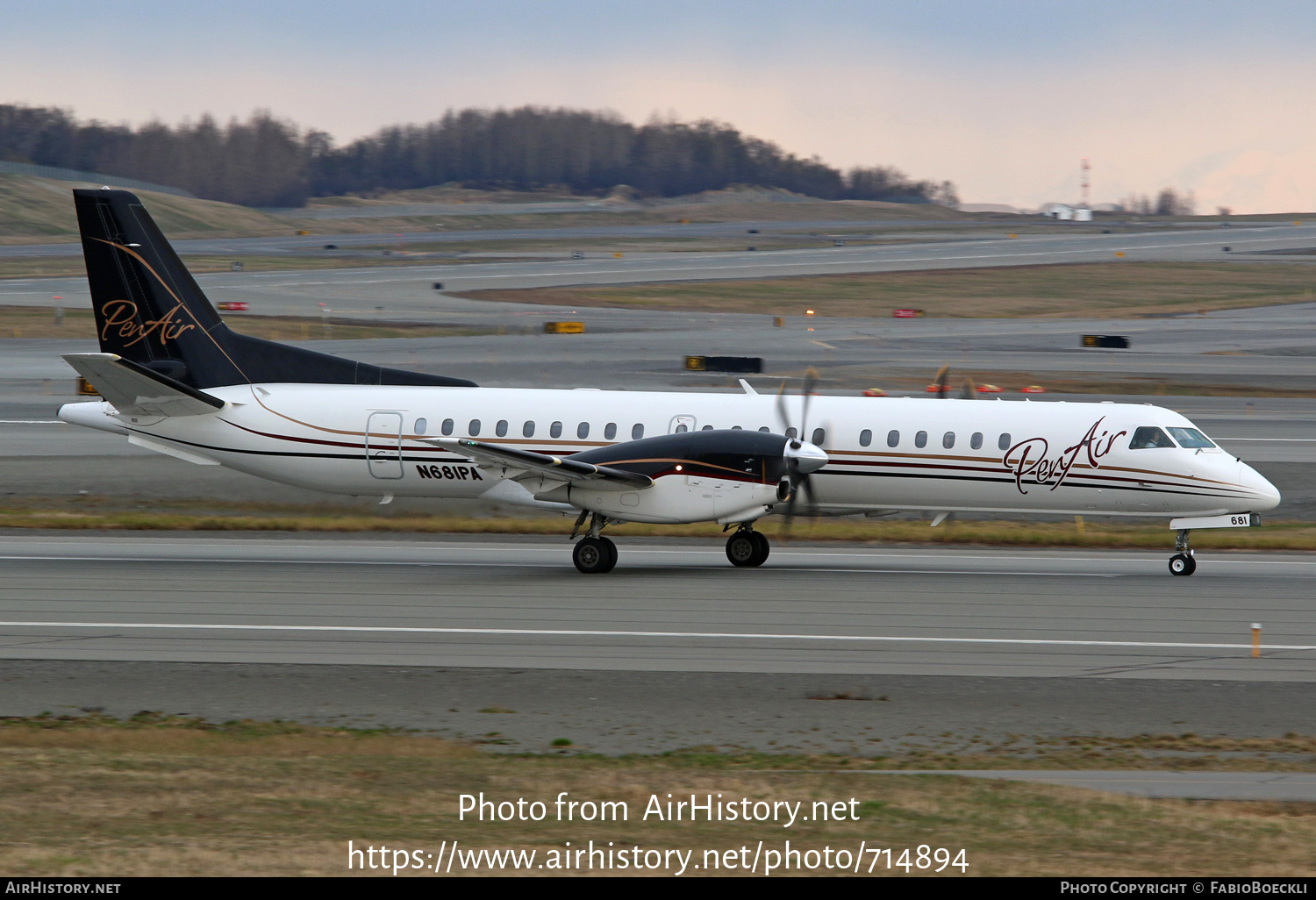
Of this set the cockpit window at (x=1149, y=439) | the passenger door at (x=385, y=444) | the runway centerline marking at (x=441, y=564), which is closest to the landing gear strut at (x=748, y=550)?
the runway centerline marking at (x=441, y=564)

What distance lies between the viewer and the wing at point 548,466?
21.7 metres

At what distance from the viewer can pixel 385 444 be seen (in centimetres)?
2475

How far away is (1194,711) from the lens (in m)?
13.5

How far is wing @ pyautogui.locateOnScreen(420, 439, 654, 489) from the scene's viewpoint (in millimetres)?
21656

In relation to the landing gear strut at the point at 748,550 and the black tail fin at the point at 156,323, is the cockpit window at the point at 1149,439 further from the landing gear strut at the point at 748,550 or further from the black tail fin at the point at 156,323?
the black tail fin at the point at 156,323

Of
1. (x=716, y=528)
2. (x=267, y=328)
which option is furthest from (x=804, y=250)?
(x=716, y=528)

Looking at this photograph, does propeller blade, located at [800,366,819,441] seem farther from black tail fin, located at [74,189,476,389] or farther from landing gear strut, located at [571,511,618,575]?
black tail fin, located at [74,189,476,389]

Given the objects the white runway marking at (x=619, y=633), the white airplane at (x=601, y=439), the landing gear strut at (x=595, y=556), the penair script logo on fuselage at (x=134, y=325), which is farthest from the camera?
the penair script logo on fuselage at (x=134, y=325)

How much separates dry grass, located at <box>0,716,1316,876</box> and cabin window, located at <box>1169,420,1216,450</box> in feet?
46.2

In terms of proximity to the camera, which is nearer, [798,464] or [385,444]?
[798,464]

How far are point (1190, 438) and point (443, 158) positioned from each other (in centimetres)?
14377

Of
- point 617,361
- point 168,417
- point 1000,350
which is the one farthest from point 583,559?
point 1000,350

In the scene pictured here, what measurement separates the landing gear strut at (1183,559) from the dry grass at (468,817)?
1346 cm

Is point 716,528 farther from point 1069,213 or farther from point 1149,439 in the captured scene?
point 1069,213
